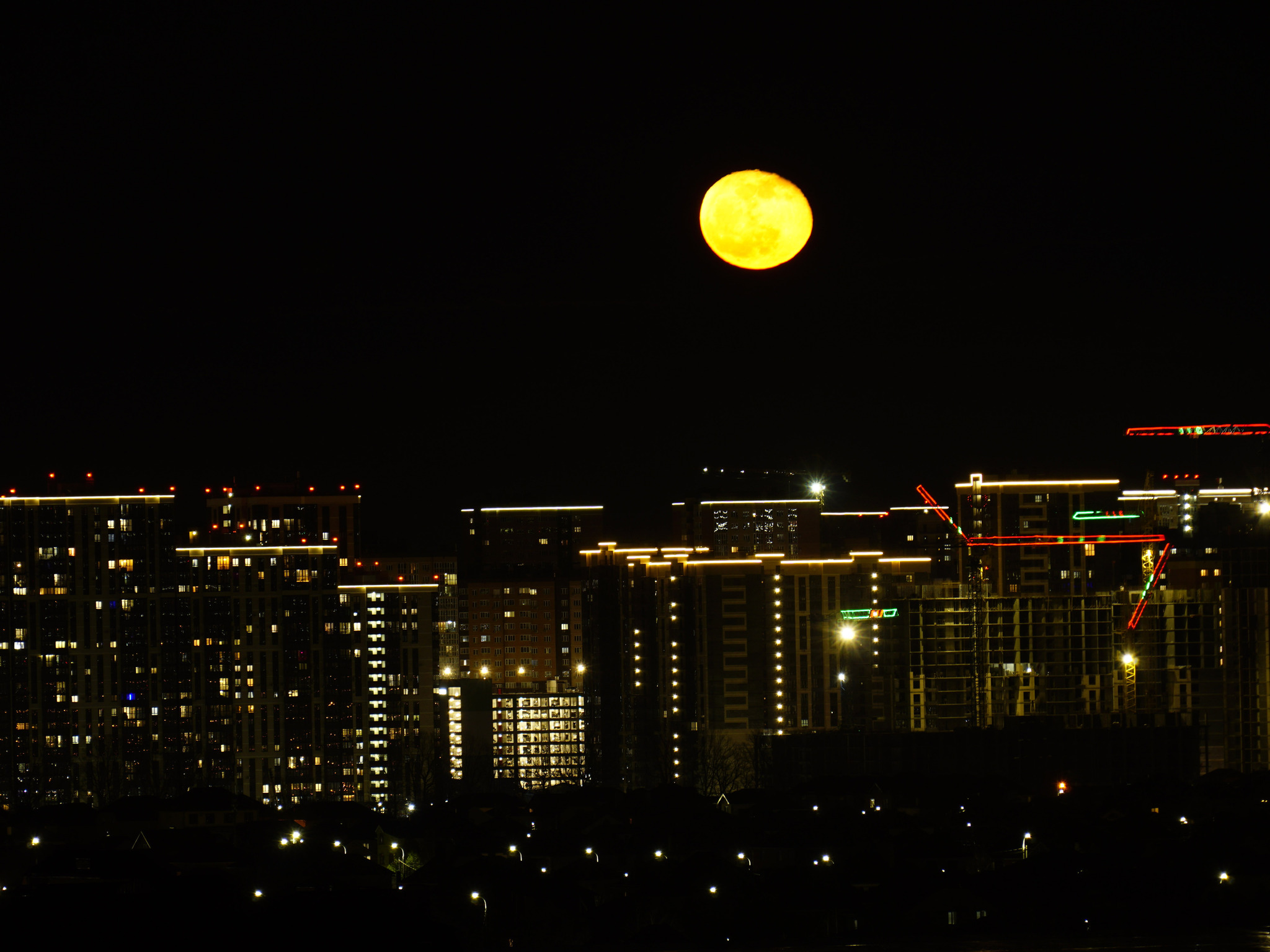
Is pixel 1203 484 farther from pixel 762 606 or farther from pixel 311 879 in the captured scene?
pixel 311 879

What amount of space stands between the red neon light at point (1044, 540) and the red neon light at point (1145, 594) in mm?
462

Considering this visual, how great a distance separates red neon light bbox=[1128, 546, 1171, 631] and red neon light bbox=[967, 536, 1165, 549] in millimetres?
462

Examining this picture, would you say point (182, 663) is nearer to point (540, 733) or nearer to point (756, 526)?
point (540, 733)

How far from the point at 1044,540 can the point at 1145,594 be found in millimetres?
2662

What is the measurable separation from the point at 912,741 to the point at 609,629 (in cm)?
1376

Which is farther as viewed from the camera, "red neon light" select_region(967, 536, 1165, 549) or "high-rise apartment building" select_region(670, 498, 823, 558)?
"high-rise apartment building" select_region(670, 498, 823, 558)

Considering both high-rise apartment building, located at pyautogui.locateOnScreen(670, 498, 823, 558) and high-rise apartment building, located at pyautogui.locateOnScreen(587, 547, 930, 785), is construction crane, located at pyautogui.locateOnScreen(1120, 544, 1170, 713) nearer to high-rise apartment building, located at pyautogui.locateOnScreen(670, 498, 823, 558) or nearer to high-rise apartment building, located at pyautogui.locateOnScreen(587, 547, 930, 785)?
high-rise apartment building, located at pyautogui.locateOnScreen(587, 547, 930, 785)

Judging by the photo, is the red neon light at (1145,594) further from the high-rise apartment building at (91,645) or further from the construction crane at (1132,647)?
the high-rise apartment building at (91,645)

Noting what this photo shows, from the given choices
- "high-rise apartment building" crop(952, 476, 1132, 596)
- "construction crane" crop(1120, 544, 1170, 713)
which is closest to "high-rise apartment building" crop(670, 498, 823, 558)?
"high-rise apartment building" crop(952, 476, 1132, 596)

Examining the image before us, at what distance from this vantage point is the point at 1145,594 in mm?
35750

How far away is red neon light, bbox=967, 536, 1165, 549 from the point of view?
1448 inches

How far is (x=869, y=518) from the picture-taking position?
52625 mm

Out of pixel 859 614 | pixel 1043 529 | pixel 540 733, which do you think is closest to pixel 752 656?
pixel 859 614

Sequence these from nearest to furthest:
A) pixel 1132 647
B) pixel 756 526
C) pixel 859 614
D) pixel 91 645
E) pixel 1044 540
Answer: pixel 1132 647, pixel 1044 540, pixel 91 645, pixel 859 614, pixel 756 526
